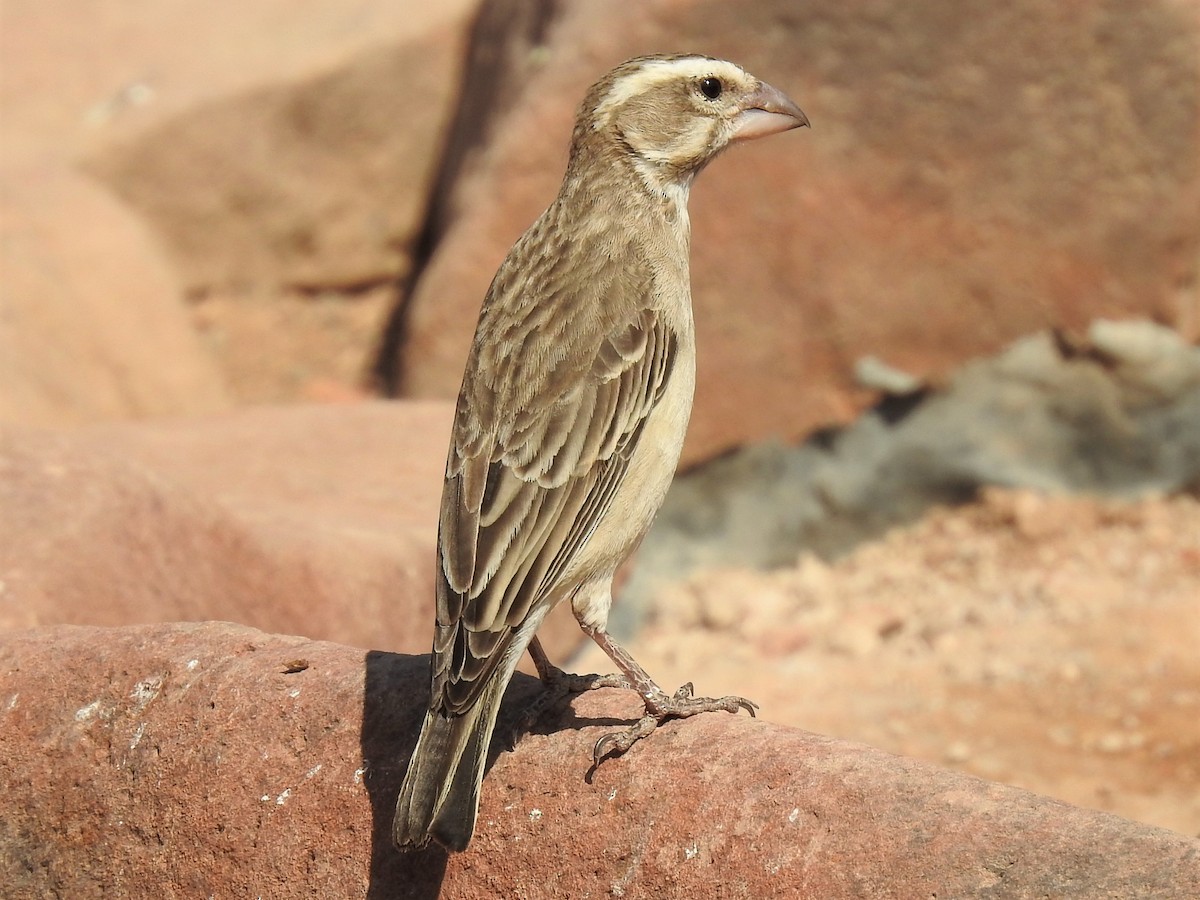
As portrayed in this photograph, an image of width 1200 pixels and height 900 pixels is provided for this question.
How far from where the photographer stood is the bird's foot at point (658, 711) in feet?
10.9

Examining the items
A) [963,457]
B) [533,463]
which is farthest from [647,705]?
[963,457]

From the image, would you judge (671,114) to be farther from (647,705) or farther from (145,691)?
(145,691)

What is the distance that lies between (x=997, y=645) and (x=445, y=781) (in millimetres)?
4735

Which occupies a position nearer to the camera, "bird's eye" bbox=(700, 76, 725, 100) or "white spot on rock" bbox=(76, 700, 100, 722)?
"white spot on rock" bbox=(76, 700, 100, 722)

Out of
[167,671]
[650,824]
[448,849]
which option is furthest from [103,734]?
[650,824]

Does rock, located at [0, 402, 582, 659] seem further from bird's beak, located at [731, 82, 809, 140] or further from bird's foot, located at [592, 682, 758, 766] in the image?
bird's beak, located at [731, 82, 809, 140]

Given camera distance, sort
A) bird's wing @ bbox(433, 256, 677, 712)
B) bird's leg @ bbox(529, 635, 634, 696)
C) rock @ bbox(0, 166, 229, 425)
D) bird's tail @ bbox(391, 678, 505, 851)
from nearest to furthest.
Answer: bird's tail @ bbox(391, 678, 505, 851) < bird's wing @ bbox(433, 256, 677, 712) < bird's leg @ bbox(529, 635, 634, 696) < rock @ bbox(0, 166, 229, 425)

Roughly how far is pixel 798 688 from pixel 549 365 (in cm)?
369

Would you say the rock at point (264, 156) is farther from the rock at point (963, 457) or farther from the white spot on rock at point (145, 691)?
the white spot on rock at point (145, 691)

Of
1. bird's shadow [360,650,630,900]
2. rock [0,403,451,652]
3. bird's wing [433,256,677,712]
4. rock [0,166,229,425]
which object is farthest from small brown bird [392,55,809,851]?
rock [0,166,229,425]

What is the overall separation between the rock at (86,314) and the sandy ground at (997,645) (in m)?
3.17

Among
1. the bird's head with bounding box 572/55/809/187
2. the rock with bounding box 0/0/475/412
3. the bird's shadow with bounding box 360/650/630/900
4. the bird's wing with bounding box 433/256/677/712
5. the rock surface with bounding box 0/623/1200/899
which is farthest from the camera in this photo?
the rock with bounding box 0/0/475/412

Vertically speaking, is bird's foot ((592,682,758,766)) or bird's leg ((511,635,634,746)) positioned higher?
bird's foot ((592,682,758,766))

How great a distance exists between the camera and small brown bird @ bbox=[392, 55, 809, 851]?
3.39 metres
